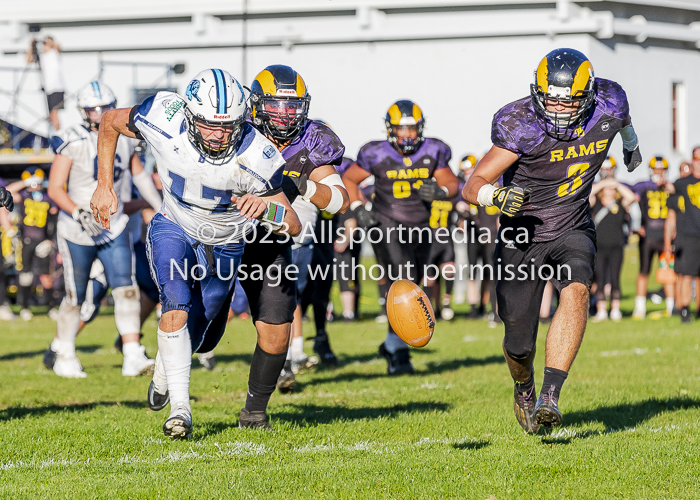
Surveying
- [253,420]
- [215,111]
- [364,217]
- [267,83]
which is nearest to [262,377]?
[253,420]

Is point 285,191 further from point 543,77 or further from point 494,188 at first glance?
point 543,77

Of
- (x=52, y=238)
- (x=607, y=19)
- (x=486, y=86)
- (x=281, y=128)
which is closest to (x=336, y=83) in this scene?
(x=486, y=86)

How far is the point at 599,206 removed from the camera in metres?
12.9

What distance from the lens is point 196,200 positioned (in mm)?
4867

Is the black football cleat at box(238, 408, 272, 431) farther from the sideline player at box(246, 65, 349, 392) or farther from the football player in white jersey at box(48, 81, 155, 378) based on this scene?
the football player in white jersey at box(48, 81, 155, 378)

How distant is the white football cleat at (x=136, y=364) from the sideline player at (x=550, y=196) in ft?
11.7

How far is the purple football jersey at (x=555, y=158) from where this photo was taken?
16.1ft

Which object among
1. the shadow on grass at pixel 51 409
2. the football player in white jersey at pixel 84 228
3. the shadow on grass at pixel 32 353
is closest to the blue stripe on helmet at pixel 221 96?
the shadow on grass at pixel 51 409

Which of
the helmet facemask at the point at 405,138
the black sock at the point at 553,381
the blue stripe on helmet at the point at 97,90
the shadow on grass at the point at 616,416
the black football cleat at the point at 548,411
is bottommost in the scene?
the shadow on grass at the point at 616,416

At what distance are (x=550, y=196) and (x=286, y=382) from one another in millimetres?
2711

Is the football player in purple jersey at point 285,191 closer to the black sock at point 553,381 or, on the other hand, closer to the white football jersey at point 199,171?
the white football jersey at point 199,171

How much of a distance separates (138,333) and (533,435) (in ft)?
12.8

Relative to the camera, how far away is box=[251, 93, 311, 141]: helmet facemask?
557 centimetres

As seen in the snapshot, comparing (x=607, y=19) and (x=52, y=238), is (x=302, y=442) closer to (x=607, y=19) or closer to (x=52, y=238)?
(x=52, y=238)
